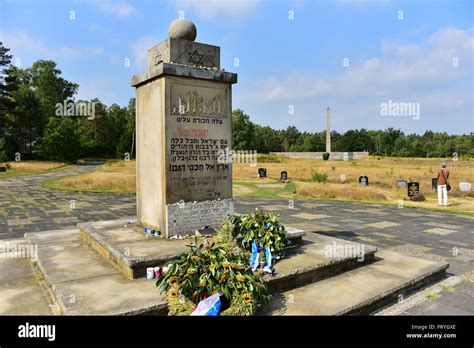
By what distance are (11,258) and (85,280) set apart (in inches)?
94.0

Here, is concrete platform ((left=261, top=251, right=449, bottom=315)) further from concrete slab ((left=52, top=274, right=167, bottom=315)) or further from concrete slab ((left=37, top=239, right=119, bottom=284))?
concrete slab ((left=37, top=239, right=119, bottom=284))

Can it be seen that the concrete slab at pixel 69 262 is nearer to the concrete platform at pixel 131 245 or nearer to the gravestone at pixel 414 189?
the concrete platform at pixel 131 245

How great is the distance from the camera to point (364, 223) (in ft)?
32.2

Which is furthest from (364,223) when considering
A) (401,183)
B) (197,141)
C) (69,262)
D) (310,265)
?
(401,183)

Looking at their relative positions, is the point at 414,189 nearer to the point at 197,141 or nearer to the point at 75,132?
the point at 197,141

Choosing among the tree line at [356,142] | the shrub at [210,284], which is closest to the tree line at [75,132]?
the tree line at [356,142]

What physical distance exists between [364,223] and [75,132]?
53.1 m

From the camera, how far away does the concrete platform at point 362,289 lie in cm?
390

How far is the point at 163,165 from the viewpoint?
219 inches

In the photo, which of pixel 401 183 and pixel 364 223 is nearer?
pixel 364 223
